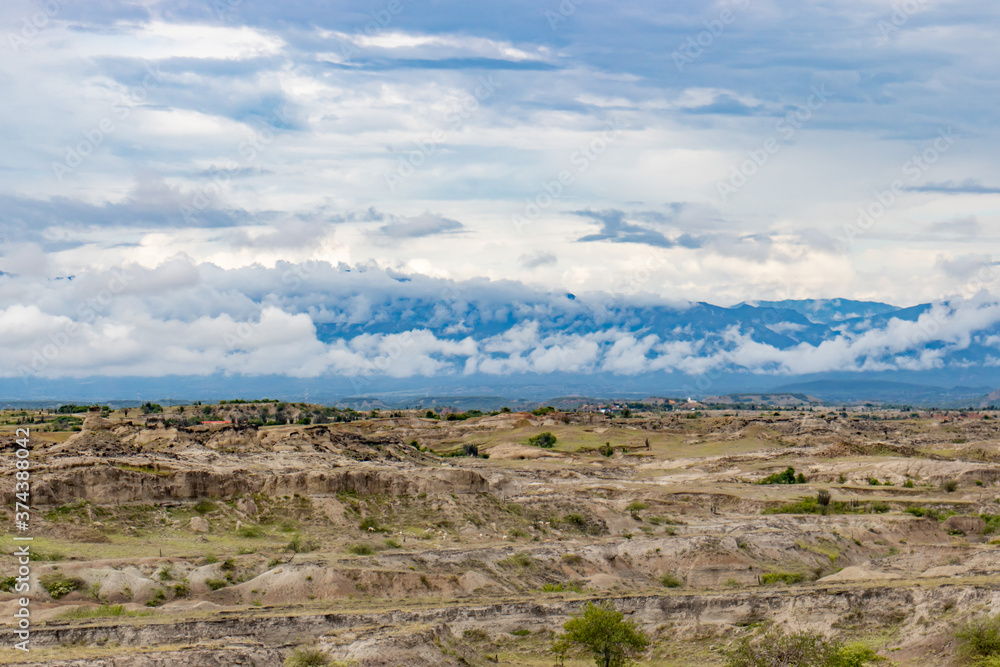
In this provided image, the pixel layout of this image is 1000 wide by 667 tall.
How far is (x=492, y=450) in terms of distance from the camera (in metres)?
146

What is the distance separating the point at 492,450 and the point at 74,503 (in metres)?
89.6

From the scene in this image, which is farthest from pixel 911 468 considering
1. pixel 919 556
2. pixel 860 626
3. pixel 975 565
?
pixel 860 626

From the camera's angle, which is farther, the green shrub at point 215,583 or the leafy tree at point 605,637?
the green shrub at point 215,583

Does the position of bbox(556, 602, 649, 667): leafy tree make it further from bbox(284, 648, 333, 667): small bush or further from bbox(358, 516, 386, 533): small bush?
bbox(358, 516, 386, 533): small bush

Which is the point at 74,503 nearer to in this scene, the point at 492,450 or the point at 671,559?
the point at 671,559

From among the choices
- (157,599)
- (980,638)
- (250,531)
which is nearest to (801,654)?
(980,638)

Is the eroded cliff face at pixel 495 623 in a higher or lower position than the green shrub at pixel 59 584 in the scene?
lower

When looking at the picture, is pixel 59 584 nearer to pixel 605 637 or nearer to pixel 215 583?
pixel 215 583

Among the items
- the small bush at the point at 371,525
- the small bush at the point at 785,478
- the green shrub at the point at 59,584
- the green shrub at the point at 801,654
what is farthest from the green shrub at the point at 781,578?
the small bush at the point at 785,478

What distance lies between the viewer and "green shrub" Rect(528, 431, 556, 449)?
493ft

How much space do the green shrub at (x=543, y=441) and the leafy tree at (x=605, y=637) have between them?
350ft

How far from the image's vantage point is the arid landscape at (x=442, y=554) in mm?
40969

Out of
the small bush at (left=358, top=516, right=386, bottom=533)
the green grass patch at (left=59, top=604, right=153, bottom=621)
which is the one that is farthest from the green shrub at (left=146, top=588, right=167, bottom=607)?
the small bush at (left=358, top=516, right=386, bottom=533)

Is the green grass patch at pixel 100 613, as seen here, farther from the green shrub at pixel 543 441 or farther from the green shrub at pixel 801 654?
the green shrub at pixel 543 441
